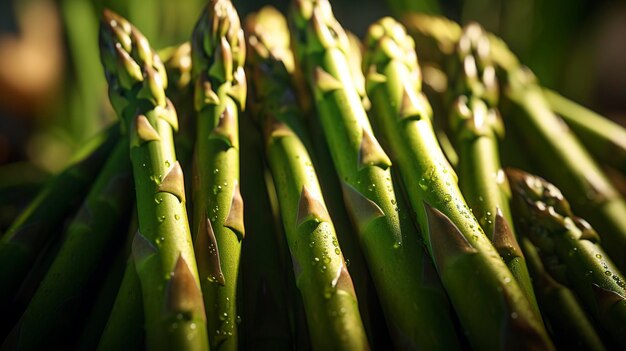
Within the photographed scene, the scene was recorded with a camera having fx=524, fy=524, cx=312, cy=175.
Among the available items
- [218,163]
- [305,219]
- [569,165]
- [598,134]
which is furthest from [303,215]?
[598,134]

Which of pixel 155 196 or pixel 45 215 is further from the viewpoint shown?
pixel 45 215

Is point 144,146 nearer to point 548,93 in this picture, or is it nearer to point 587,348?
point 587,348

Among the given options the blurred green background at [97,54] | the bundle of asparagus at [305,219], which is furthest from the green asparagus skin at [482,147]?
the blurred green background at [97,54]

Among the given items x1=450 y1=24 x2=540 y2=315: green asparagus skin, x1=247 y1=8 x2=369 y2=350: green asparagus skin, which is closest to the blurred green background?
x1=450 y1=24 x2=540 y2=315: green asparagus skin

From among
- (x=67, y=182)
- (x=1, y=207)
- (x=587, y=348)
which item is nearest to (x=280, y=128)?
(x=67, y=182)

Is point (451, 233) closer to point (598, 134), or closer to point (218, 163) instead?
point (218, 163)
